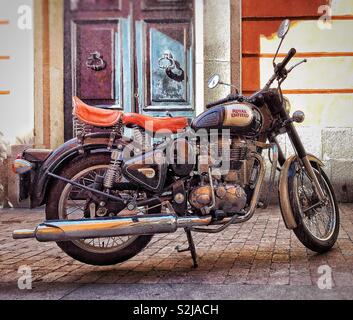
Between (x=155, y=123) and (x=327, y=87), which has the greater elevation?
(x=327, y=87)

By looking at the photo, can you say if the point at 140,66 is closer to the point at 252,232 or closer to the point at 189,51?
the point at 189,51

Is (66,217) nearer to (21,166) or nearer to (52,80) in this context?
(21,166)

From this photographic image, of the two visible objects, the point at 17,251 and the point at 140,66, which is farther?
the point at 140,66

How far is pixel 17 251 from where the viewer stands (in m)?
4.79

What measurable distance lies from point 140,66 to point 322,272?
519cm

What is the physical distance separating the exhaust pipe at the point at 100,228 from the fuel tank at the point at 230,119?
66cm

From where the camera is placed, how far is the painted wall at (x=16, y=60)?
8.02m

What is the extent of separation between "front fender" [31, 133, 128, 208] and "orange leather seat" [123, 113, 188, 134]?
0.54 ft

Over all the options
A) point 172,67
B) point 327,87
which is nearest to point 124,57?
point 172,67

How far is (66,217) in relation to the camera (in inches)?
149

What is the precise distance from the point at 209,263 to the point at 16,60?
508 cm

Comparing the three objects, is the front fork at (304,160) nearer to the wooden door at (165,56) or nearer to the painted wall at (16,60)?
the wooden door at (165,56)

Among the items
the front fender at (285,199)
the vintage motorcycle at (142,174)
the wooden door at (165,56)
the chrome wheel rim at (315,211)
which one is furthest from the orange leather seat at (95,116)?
the wooden door at (165,56)
